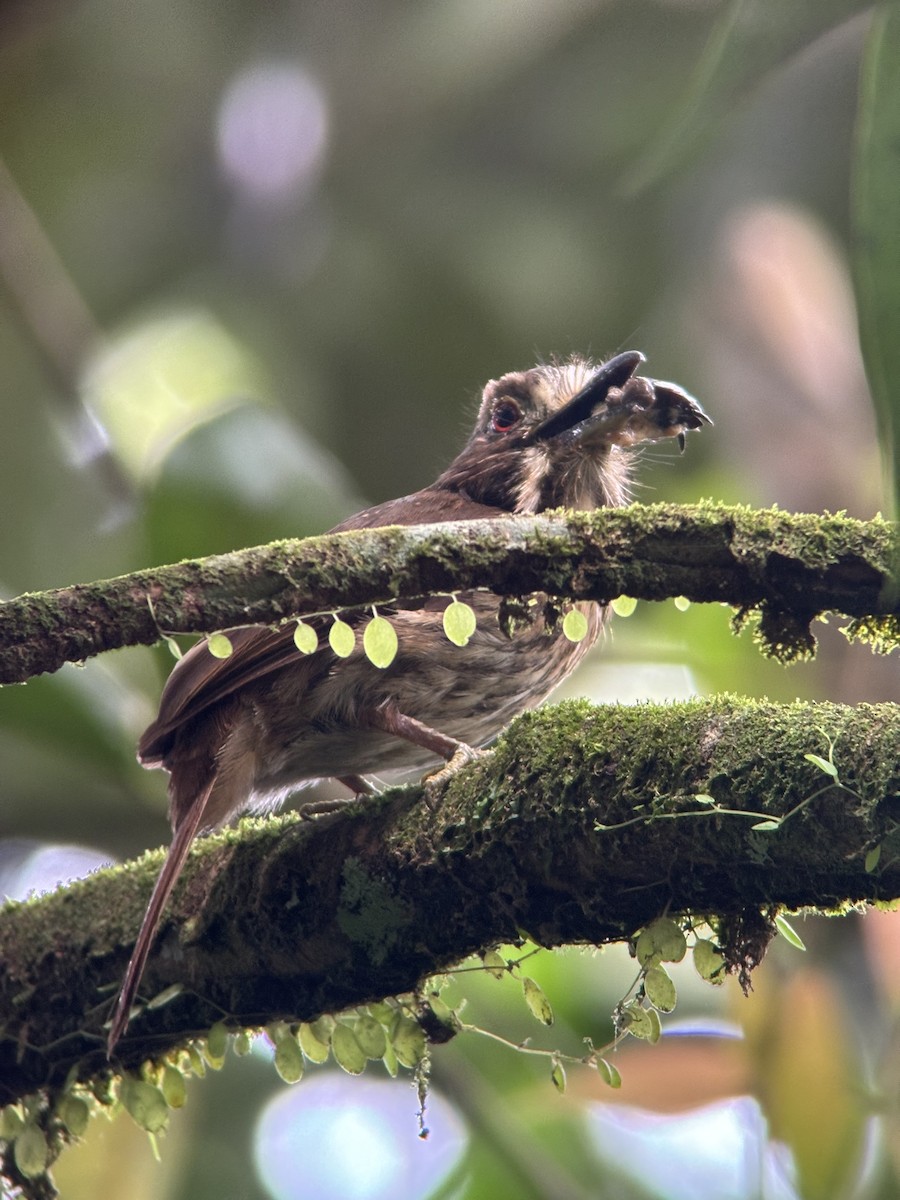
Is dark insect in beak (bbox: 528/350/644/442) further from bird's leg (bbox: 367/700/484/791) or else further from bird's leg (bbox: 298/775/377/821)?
bird's leg (bbox: 298/775/377/821)

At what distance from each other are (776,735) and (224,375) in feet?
14.1

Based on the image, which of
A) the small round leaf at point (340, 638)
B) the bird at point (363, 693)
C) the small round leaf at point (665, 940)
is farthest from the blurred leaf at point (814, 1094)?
the small round leaf at point (340, 638)

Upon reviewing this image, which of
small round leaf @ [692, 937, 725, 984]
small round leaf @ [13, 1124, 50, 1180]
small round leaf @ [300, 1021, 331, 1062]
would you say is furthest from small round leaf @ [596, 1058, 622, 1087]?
small round leaf @ [13, 1124, 50, 1180]

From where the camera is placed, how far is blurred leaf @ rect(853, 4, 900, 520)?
2.27 ft

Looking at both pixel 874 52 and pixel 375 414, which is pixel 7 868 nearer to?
pixel 375 414

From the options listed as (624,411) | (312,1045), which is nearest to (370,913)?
(312,1045)

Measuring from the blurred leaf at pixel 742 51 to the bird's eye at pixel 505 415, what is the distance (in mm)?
2919

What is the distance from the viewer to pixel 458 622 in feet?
7.20

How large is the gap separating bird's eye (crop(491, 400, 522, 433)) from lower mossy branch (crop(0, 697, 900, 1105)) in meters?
1.52

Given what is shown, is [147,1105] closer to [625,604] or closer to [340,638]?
[340,638]

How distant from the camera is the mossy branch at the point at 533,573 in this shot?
1884 mm

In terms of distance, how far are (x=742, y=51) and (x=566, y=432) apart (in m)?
2.70

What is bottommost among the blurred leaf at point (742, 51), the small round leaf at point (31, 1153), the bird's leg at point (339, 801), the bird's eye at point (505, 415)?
the small round leaf at point (31, 1153)

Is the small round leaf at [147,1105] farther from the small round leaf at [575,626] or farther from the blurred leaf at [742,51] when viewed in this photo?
the blurred leaf at [742,51]
